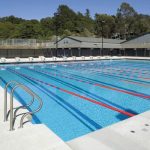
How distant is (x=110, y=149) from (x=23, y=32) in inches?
1886

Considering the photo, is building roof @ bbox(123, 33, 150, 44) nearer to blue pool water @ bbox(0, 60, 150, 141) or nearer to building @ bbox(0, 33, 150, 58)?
building @ bbox(0, 33, 150, 58)

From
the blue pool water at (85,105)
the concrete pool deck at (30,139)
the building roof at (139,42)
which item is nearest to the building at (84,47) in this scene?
the building roof at (139,42)

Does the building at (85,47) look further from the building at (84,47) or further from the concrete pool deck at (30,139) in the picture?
the concrete pool deck at (30,139)

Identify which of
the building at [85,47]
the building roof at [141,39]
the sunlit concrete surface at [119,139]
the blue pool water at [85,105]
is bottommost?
the blue pool water at [85,105]

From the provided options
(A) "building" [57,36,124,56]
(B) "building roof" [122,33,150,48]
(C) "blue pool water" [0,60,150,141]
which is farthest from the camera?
(A) "building" [57,36,124,56]

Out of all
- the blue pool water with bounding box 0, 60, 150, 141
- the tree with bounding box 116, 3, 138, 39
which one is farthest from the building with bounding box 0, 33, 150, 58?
the tree with bounding box 116, 3, 138, 39

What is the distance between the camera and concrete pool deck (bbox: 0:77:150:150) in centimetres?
342

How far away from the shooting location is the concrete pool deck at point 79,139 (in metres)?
3.42

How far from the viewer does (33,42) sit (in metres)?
37.5

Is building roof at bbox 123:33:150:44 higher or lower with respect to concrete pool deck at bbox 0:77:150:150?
higher

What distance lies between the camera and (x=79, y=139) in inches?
149

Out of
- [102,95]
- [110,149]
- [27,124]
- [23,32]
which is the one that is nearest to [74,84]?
[102,95]

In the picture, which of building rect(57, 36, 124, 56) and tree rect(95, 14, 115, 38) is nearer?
building rect(57, 36, 124, 56)

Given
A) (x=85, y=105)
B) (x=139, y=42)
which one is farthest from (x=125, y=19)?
(x=85, y=105)
